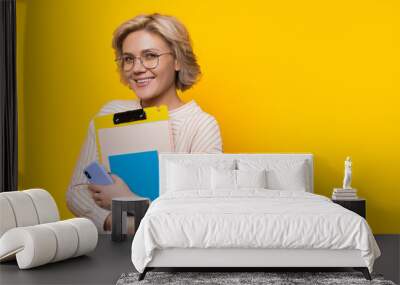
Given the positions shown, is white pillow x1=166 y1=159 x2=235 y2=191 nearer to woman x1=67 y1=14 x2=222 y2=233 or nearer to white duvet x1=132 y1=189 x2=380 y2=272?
woman x1=67 y1=14 x2=222 y2=233

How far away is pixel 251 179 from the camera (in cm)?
660

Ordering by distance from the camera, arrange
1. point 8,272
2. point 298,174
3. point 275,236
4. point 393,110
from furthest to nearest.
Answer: point 393,110 → point 298,174 → point 8,272 → point 275,236

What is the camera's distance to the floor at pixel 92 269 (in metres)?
5.04

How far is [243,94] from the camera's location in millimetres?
7363

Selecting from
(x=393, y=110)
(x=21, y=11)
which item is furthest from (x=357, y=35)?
(x=21, y=11)

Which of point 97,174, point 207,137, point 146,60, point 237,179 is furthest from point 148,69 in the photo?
point 237,179

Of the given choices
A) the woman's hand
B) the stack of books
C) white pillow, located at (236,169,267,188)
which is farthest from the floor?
white pillow, located at (236,169,267,188)

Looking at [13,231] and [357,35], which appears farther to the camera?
[357,35]

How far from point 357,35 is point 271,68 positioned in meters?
1.02

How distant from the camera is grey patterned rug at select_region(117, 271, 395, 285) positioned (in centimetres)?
491

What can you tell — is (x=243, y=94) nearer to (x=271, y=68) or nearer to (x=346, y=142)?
(x=271, y=68)

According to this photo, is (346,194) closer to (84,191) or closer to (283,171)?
(283,171)

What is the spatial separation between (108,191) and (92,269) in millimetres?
2028

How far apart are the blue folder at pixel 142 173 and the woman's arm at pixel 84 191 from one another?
1.30 ft
